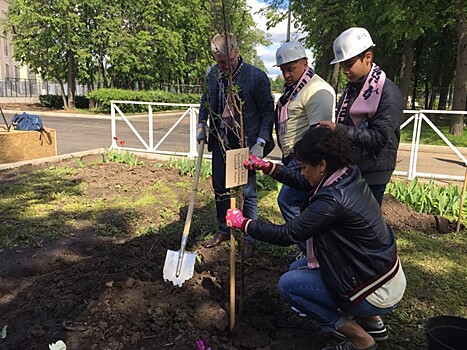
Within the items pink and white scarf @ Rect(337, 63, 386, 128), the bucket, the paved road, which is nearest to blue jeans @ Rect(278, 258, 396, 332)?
the bucket

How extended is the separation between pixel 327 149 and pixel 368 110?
0.75 metres

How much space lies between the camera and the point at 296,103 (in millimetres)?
2990

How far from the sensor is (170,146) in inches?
424

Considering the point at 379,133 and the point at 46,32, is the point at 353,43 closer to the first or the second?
the point at 379,133

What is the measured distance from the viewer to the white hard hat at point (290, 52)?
2.87 m

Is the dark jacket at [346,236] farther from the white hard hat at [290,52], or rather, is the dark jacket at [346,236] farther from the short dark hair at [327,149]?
the white hard hat at [290,52]

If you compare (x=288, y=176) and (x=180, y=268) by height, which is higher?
(x=288, y=176)

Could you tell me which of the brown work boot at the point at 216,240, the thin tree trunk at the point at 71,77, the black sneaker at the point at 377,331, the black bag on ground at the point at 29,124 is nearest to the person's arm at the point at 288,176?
the black sneaker at the point at 377,331

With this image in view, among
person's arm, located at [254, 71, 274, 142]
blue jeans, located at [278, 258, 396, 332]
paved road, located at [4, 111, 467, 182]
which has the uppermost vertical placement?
person's arm, located at [254, 71, 274, 142]

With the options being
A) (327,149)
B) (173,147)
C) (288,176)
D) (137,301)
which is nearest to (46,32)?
(173,147)

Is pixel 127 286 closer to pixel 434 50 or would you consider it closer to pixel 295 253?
pixel 295 253

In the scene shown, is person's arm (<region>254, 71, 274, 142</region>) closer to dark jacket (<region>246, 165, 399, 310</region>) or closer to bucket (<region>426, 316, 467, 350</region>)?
dark jacket (<region>246, 165, 399, 310</region>)

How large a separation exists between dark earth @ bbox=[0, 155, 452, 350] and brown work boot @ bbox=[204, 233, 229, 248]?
6 cm

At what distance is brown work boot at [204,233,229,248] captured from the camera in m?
3.62
